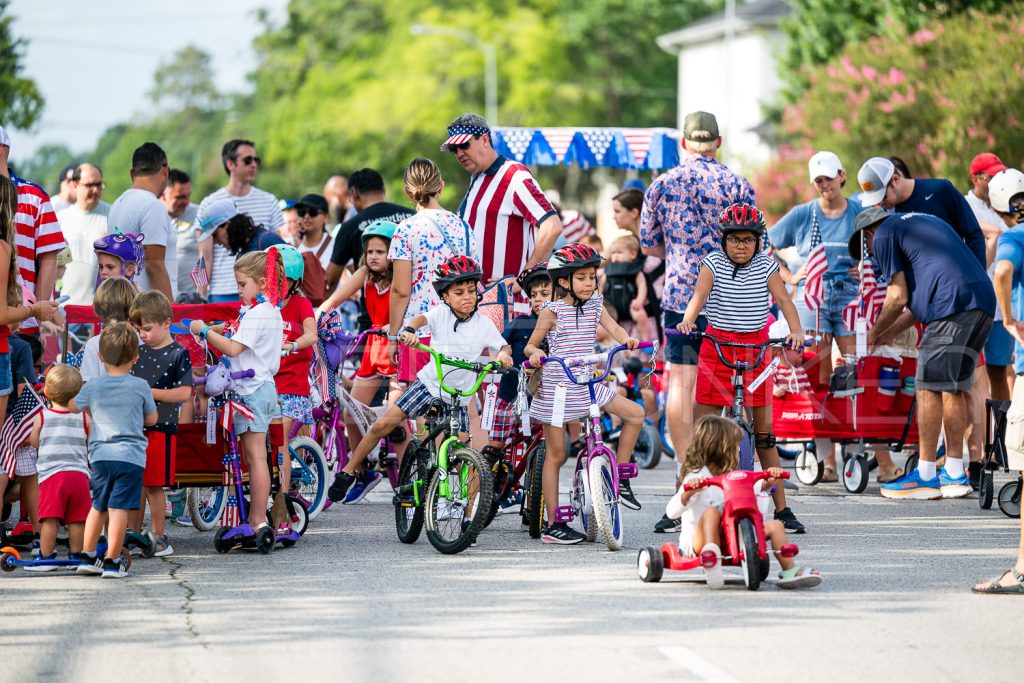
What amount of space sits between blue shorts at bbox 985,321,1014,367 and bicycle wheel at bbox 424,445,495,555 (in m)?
5.10

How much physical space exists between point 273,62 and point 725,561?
69.1 metres

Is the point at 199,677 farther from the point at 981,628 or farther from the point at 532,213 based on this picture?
the point at 532,213

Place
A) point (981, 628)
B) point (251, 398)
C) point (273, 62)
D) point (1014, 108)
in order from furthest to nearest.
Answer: point (273, 62), point (1014, 108), point (251, 398), point (981, 628)

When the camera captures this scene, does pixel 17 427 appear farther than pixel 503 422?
No

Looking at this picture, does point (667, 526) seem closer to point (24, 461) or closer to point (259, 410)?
point (259, 410)

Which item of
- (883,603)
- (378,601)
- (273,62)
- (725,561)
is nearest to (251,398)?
(378,601)

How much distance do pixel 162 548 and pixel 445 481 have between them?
1.64 metres

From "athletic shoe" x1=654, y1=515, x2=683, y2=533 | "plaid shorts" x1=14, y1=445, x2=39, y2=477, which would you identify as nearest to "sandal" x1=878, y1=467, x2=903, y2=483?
"athletic shoe" x1=654, y1=515, x2=683, y2=533

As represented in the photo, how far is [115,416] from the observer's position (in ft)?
28.4

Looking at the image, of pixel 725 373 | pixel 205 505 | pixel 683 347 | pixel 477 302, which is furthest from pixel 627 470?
pixel 205 505

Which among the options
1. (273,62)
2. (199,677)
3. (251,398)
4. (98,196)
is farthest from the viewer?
(273,62)

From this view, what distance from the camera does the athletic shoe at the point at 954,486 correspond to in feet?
39.3

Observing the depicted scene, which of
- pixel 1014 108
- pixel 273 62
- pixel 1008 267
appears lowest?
pixel 1008 267

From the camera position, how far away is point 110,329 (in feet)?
28.6
